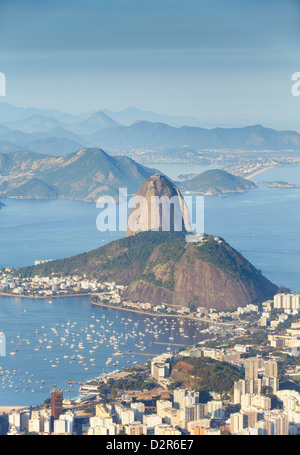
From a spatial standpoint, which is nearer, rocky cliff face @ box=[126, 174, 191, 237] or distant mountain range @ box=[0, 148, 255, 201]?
rocky cliff face @ box=[126, 174, 191, 237]

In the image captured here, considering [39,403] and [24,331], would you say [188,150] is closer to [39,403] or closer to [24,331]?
[24,331]

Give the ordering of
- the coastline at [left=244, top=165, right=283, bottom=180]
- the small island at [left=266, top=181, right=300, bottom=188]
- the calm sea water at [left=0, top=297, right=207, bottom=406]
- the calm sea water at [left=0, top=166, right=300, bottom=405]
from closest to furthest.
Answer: the calm sea water at [left=0, top=297, right=207, bottom=406] < the calm sea water at [left=0, top=166, right=300, bottom=405] < the small island at [left=266, top=181, right=300, bottom=188] < the coastline at [left=244, top=165, right=283, bottom=180]

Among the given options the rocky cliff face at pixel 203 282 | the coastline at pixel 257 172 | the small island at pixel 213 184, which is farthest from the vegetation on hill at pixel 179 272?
the coastline at pixel 257 172

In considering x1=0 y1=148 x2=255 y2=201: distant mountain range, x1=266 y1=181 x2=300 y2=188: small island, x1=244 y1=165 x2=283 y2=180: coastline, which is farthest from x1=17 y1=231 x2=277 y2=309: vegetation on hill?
x1=244 y1=165 x2=283 y2=180: coastline

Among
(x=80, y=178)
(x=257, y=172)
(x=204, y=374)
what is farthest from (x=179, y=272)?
(x=257, y=172)

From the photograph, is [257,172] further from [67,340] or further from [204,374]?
[204,374]

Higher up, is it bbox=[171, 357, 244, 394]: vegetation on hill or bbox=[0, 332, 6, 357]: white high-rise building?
bbox=[0, 332, 6, 357]: white high-rise building

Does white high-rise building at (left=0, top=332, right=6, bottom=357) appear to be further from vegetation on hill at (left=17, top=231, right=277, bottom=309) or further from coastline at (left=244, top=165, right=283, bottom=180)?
coastline at (left=244, top=165, right=283, bottom=180)
